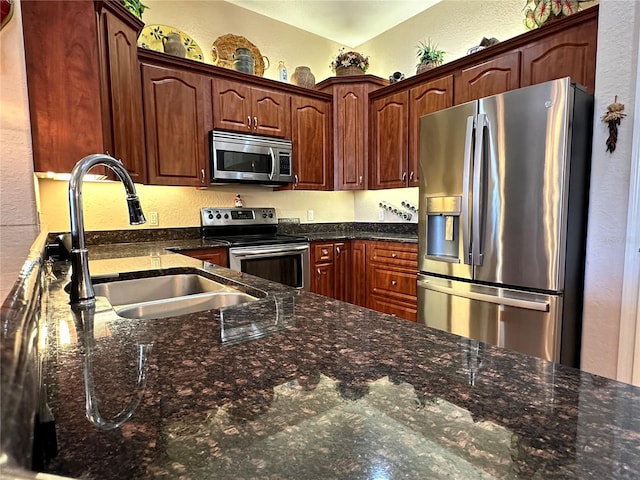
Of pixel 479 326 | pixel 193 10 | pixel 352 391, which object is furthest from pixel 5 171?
pixel 479 326

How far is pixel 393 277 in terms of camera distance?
10.1 ft

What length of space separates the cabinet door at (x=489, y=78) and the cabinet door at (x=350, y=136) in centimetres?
102

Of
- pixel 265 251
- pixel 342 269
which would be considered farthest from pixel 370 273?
pixel 265 251

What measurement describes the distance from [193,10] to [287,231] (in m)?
2.14

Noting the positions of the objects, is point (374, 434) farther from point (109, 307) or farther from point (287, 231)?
point (287, 231)

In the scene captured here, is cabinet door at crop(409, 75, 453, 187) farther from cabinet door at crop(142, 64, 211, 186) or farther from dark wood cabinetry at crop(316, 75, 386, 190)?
cabinet door at crop(142, 64, 211, 186)

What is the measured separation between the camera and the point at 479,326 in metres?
2.14

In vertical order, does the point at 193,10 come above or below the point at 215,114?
above

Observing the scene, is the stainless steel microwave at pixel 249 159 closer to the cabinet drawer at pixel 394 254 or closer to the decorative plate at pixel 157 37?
the decorative plate at pixel 157 37

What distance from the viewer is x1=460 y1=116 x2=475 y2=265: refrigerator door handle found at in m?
2.09

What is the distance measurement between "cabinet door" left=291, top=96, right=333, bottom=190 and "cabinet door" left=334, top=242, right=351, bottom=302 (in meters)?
0.65

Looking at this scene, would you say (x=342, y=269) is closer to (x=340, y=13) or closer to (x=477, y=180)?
(x=477, y=180)

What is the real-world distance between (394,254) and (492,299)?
108 centimetres

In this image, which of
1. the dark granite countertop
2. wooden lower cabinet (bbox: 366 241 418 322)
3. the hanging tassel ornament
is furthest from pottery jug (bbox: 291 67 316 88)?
the dark granite countertop
